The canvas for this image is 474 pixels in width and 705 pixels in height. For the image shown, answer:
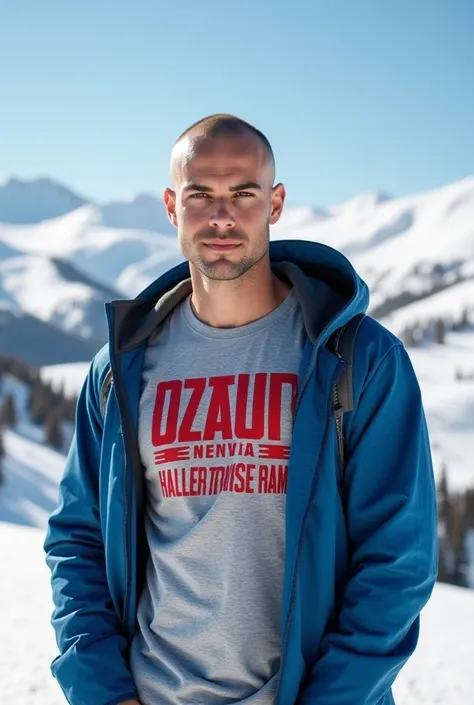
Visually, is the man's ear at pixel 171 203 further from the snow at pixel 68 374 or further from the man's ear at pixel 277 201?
the snow at pixel 68 374

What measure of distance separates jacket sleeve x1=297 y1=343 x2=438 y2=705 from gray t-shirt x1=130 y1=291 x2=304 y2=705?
227mm

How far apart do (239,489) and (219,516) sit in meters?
0.11

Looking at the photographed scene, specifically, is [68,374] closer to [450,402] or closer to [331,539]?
[450,402]

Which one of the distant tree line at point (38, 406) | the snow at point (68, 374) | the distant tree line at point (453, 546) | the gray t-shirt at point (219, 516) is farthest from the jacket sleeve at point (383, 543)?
the snow at point (68, 374)

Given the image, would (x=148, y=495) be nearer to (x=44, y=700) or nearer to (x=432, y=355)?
(x=44, y=700)

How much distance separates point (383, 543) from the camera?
2.58 metres

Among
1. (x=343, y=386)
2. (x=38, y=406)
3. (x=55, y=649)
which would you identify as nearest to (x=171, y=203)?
(x=343, y=386)

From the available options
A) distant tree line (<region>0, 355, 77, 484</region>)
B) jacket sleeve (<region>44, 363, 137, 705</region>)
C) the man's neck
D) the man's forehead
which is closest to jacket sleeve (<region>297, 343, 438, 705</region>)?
the man's neck

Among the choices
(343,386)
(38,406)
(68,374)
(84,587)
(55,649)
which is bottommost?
(55,649)

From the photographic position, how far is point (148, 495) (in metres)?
3.00

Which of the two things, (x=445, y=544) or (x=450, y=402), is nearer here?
(x=445, y=544)

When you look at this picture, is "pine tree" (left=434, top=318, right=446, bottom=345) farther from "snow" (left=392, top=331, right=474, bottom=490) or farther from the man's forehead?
the man's forehead

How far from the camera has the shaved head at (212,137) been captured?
9.43 ft

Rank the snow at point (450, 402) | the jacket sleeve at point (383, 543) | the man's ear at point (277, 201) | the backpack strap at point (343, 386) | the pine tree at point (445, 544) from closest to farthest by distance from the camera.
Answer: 1. the jacket sleeve at point (383, 543)
2. the backpack strap at point (343, 386)
3. the man's ear at point (277, 201)
4. the pine tree at point (445, 544)
5. the snow at point (450, 402)
